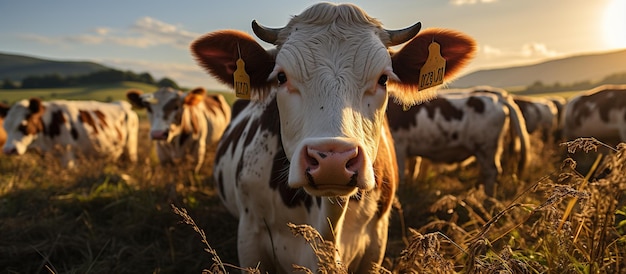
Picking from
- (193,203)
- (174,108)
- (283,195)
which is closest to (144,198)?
(193,203)

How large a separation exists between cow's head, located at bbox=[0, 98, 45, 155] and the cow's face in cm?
234

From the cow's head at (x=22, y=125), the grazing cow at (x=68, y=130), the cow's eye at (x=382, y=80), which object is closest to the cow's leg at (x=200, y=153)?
the grazing cow at (x=68, y=130)

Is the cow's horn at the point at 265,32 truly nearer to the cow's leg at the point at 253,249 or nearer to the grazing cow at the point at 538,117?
the cow's leg at the point at 253,249

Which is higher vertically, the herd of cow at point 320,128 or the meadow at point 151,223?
the herd of cow at point 320,128

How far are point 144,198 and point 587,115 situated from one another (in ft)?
34.1

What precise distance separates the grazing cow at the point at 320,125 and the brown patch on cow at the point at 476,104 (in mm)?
4932

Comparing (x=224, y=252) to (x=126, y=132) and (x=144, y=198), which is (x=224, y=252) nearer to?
(x=144, y=198)

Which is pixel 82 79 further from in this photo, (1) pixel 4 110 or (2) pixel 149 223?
(2) pixel 149 223

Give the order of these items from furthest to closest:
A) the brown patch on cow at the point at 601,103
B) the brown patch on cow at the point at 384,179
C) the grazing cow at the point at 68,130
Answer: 1. the brown patch on cow at the point at 601,103
2. the grazing cow at the point at 68,130
3. the brown patch on cow at the point at 384,179

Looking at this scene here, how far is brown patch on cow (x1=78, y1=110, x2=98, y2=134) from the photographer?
9.39 metres

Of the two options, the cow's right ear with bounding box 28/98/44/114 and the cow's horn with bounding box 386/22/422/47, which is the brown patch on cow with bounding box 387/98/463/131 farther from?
the cow's right ear with bounding box 28/98/44/114

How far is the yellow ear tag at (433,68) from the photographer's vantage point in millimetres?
2461

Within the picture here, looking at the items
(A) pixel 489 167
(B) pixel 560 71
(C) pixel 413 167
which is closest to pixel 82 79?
(C) pixel 413 167

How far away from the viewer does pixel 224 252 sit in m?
4.23
